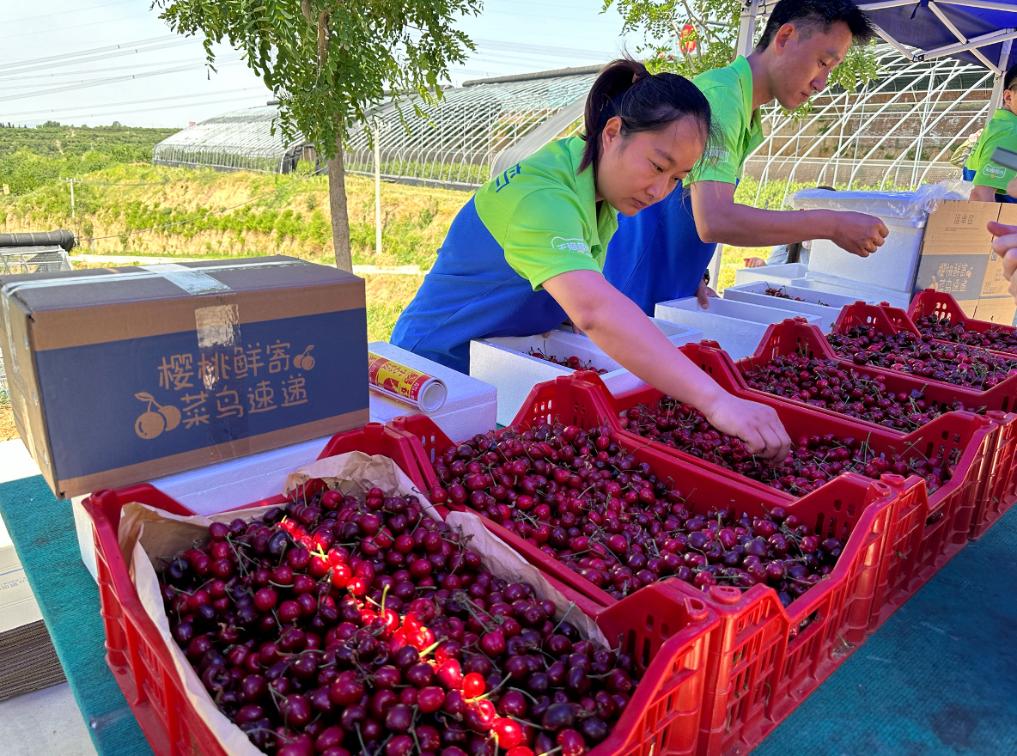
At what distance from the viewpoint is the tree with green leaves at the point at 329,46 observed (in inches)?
134

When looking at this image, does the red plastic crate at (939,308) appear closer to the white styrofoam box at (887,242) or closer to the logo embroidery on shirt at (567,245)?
the white styrofoam box at (887,242)

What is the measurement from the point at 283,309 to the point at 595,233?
86 centimetres

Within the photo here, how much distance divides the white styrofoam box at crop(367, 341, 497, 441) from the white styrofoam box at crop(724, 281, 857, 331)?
191 centimetres

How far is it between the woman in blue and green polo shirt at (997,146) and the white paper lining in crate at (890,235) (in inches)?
40.6

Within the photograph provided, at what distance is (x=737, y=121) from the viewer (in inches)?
91.7

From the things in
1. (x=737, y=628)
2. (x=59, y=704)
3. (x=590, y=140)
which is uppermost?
(x=590, y=140)

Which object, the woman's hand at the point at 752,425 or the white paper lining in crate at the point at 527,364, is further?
the white paper lining in crate at the point at 527,364

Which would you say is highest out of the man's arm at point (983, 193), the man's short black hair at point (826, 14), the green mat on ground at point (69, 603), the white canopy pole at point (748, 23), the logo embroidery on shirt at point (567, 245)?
the white canopy pole at point (748, 23)

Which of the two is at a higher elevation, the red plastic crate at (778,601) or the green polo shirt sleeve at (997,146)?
the green polo shirt sleeve at (997,146)

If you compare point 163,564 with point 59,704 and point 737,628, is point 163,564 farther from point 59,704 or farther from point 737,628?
point 59,704

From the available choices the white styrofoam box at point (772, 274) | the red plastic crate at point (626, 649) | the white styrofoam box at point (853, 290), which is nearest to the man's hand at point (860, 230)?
the white styrofoam box at point (853, 290)

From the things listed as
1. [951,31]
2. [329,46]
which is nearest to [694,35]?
[951,31]

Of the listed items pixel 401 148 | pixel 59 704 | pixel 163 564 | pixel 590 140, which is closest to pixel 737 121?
pixel 590 140

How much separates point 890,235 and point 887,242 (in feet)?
0.24
